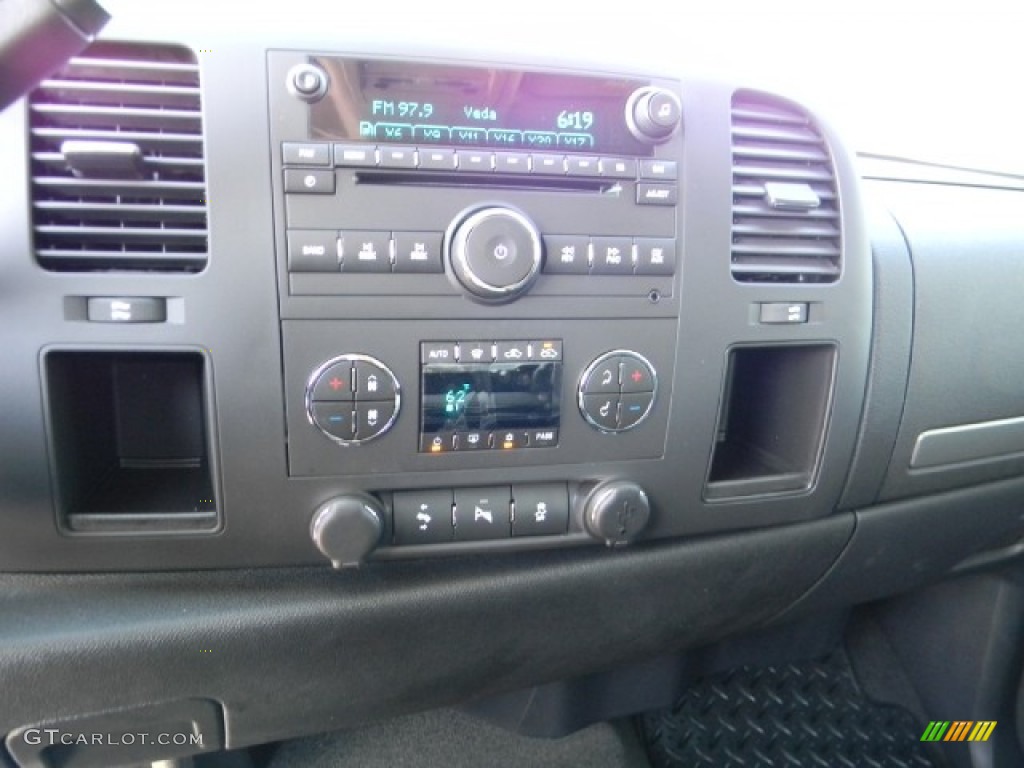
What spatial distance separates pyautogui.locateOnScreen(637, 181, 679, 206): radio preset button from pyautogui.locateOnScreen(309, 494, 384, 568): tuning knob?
1.35 ft

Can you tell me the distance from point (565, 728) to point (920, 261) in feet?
3.03

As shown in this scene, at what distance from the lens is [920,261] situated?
1.05m

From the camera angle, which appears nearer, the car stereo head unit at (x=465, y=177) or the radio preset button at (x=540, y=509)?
the car stereo head unit at (x=465, y=177)

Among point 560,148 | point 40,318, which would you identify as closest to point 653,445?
point 560,148

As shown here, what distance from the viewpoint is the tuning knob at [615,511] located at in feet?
2.72

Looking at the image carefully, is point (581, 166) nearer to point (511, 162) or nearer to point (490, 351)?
point (511, 162)

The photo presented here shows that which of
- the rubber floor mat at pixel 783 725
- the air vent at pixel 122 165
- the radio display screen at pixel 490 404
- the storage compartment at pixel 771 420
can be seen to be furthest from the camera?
the rubber floor mat at pixel 783 725

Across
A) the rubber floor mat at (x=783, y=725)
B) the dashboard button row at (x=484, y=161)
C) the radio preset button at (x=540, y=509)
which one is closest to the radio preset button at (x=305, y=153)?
the dashboard button row at (x=484, y=161)

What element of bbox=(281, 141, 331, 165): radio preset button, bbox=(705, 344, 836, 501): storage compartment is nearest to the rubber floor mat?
bbox=(705, 344, 836, 501): storage compartment

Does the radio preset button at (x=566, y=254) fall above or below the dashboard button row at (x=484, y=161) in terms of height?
below

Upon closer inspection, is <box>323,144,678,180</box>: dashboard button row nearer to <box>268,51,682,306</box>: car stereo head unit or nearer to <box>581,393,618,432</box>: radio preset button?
<box>268,51,682,306</box>: car stereo head unit

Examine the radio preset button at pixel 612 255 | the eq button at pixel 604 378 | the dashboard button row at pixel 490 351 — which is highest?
the radio preset button at pixel 612 255

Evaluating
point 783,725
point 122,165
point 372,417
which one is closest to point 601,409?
point 372,417

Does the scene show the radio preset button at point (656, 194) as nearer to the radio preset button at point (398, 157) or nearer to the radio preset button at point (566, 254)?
the radio preset button at point (566, 254)
